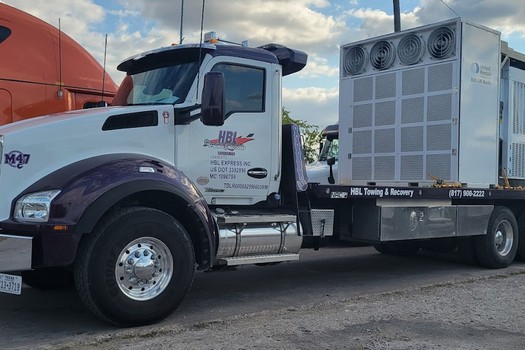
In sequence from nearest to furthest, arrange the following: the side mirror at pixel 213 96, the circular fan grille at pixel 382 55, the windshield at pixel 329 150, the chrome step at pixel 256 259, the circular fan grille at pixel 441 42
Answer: the side mirror at pixel 213 96 < the chrome step at pixel 256 259 < the circular fan grille at pixel 441 42 < the circular fan grille at pixel 382 55 < the windshield at pixel 329 150

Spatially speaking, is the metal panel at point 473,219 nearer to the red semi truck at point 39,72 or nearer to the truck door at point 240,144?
the truck door at point 240,144

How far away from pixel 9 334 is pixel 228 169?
2.71 meters

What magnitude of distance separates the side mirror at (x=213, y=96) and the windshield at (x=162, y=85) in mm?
516

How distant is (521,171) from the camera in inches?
388

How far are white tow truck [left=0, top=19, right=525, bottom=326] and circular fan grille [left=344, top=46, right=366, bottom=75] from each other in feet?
0.09

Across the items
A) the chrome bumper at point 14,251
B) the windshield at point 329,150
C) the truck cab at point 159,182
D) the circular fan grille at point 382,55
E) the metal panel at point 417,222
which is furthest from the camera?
the windshield at point 329,150

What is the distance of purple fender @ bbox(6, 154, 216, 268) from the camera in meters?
4.75

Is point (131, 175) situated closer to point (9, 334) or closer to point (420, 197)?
point (9, 334)

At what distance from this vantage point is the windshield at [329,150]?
1284 cm

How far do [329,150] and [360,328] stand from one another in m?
7.96

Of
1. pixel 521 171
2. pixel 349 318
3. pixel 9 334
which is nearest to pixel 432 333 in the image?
pixel 349 318

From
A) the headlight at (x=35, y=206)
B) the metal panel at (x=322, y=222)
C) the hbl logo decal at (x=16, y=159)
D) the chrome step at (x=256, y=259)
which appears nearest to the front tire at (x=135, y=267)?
the headlight at (x=35, y=206)

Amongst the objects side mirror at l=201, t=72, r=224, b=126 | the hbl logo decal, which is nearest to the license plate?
the hbl logo decal

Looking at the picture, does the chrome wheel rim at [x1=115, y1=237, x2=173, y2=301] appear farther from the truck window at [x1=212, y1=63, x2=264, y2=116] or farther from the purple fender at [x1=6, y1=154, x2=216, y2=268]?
the truck window at [x1=212, y1=63, x2=264, y2=116]
